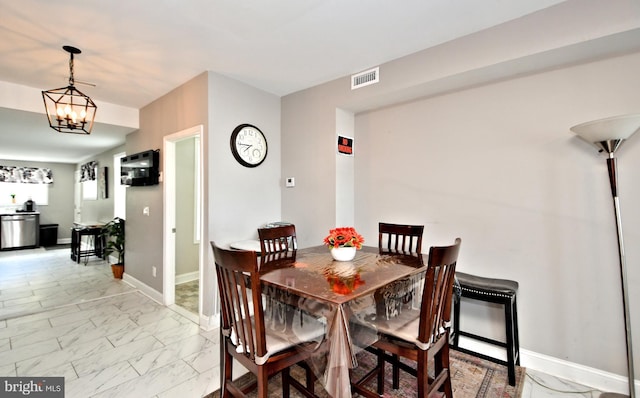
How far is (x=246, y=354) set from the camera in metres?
1.43

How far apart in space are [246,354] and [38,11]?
103 inches

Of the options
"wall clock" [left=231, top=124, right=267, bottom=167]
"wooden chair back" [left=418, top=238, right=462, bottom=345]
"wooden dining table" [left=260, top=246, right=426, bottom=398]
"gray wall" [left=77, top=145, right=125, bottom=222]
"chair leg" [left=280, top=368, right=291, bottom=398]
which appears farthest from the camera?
"gray wall" [left=77, top=145, right=125, bottom=222]


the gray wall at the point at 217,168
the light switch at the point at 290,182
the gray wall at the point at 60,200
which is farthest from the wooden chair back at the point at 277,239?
the gray wall at the point at 60,200

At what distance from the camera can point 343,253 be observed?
1.99 metres

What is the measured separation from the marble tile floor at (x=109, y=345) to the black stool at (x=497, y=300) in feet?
0.67

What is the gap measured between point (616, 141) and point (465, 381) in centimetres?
184

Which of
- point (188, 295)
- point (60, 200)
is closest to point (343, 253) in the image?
point (188, 295)

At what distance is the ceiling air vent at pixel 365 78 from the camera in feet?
9.09

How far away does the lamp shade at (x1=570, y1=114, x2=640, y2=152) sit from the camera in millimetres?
1645

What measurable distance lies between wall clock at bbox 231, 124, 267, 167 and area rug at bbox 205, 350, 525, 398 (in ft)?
6.78

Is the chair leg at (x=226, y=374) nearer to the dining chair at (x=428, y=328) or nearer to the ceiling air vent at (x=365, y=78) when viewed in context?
the dining chair at (x=428, y=328)

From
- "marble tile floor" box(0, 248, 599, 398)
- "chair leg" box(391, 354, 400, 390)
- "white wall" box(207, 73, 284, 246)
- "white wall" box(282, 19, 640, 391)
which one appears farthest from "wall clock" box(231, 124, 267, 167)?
"chair leg" box(391, 354, 400, 390)

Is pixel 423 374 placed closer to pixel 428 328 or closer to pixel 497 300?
pixel 428 328

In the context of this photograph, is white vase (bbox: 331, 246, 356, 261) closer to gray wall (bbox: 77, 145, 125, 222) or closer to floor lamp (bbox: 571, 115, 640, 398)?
floor lamp (bbox: 571, 115, 640, 398)
